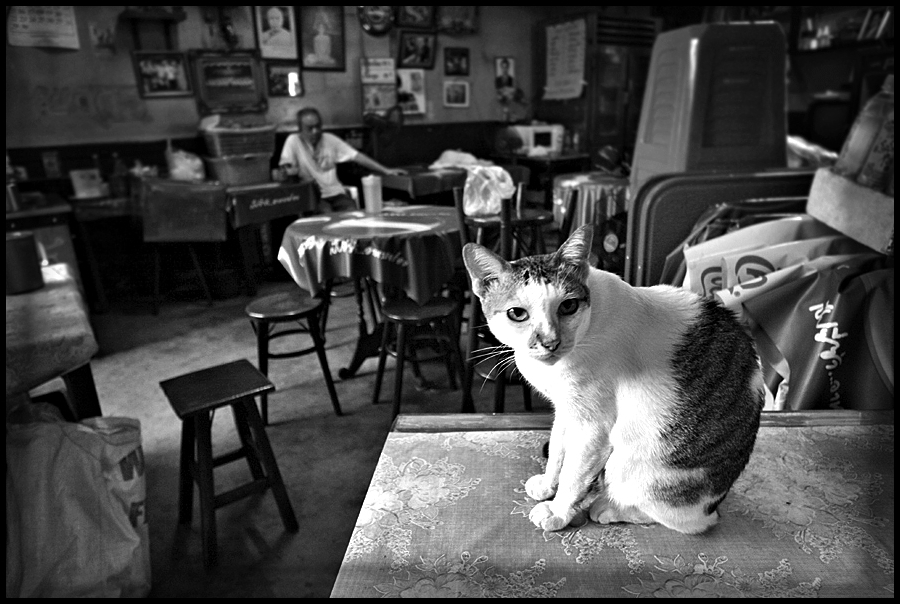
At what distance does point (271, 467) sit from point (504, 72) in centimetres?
623

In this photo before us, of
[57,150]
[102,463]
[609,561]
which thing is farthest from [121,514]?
[57,150]

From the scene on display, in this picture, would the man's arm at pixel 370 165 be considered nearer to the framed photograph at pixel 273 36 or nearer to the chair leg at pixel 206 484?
the framed photograph at pixel 273 36

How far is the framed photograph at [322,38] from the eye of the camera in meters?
5.48

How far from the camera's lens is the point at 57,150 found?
466cm

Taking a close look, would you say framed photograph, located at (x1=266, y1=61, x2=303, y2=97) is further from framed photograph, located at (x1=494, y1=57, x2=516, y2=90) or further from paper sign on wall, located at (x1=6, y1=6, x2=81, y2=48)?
framed photograph, located at (x1=494, y1=57, x2=516, y2=90)

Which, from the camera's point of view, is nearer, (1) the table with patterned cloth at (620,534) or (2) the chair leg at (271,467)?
(1) the table with patterned cloth at (620,534)

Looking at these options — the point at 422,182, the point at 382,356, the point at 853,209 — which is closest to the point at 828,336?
the point at 853,209

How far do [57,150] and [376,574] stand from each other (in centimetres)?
520

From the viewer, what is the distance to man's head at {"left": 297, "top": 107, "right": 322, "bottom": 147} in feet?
17.4

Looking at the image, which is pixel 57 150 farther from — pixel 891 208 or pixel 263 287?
pixel 891 208

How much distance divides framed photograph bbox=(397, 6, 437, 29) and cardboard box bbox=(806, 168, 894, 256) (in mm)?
5566

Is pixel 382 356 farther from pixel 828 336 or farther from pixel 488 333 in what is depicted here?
pixel 828 336

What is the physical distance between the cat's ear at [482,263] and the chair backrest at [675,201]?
35 centimetres

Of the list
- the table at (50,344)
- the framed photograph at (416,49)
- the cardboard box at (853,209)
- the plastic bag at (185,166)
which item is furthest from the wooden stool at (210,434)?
the framed photograph at (416,49)
